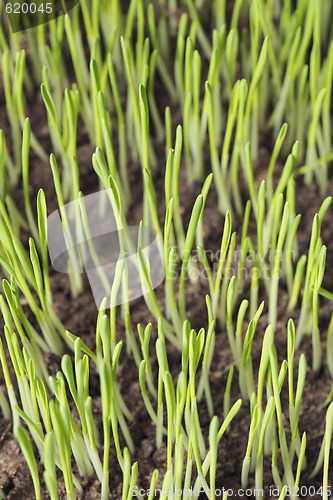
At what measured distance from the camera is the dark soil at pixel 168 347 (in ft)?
2.73

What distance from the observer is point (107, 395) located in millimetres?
668

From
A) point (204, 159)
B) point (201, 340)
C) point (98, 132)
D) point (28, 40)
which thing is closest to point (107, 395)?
point (201, 340)

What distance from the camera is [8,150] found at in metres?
1.11

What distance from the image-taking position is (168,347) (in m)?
0.94

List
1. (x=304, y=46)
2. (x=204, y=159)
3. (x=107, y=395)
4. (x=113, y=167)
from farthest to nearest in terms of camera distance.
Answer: (x=204, y=159) < (x=304, y=46) < (x=113, y=167) < (x=107, y=395)

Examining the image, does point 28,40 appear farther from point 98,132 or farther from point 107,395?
point 107,395

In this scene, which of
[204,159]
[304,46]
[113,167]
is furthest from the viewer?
[204,159]

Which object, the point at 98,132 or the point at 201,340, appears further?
the point at 98,132

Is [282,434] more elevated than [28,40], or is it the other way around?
[28,40]

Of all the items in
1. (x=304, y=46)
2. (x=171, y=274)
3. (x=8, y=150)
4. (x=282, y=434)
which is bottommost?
(x=282, y=434)

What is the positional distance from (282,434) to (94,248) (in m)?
0.36

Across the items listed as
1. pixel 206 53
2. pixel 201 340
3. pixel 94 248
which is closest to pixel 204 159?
pixel 206 53

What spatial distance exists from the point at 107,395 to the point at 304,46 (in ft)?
2.20

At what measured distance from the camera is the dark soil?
832 mm
